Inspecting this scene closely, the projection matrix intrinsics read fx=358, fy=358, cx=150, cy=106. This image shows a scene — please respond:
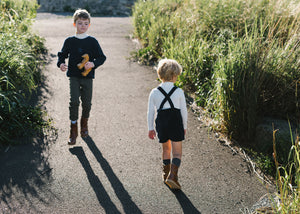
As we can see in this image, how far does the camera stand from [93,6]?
19.0 metres

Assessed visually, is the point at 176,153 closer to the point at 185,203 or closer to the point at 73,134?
the point at 185,203

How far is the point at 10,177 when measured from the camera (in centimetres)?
396

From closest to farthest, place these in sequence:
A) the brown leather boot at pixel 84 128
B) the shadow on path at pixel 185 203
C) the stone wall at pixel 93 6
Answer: the shadow on path at pixel 185 203, the brown leather boot at pixel 84 128, the stone wall at pixel 93 6

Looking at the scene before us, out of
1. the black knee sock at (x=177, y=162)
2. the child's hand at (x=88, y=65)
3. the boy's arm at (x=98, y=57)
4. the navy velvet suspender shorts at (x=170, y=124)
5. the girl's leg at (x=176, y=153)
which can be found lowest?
the black knee sock at (x=177, y=162)

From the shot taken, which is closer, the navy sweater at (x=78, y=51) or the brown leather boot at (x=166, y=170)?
the brown leather boot at (x=166, y=170)

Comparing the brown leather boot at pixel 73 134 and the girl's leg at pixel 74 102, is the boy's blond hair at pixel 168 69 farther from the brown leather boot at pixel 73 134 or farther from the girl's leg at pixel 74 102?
the brown leather boot at pixel 73 134

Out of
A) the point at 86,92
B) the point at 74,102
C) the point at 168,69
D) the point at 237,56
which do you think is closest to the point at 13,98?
the point at 74,102

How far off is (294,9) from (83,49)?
153 inches

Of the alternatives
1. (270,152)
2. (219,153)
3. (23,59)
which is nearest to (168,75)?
(219,153)

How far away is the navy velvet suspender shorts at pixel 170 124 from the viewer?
3705mm

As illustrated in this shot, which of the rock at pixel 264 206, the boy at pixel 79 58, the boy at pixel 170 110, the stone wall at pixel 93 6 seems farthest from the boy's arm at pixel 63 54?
the stone wall at pixel 93 6

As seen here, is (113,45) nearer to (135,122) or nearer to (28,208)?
(135,122)

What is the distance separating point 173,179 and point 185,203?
30cm

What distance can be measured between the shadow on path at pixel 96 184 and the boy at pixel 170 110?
666 mm
